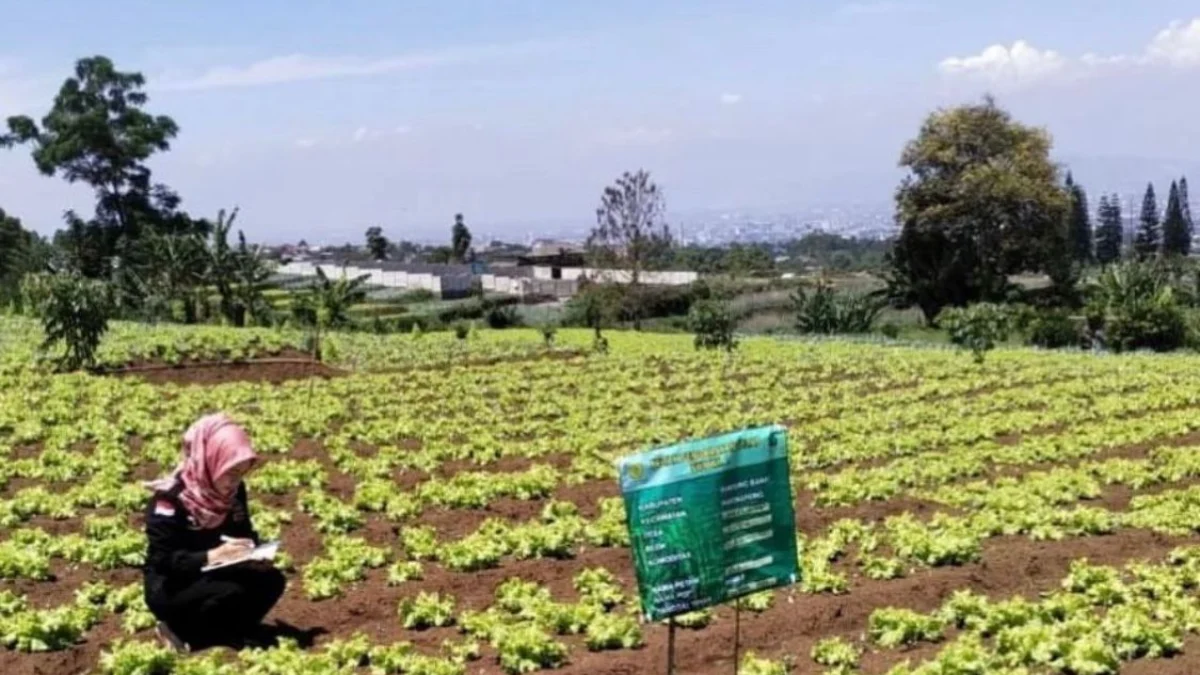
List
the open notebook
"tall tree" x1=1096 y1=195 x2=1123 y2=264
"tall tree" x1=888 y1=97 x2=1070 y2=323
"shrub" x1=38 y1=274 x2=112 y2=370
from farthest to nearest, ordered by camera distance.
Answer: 1. "tall tree" x1=1096 y1=195 x2=1123 y2=264
2. "tall tree" x1=888 y1=97 x2=1070 y2=323
3. "shrub" x1=38 y1=274 x2=112 y2=370
4. the open notebook

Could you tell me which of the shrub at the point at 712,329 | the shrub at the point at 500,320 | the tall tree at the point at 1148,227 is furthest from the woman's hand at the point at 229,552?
the tall tree at the point at 1148,227

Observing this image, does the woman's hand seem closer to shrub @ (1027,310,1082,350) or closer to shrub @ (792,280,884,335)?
shrub @ (1027,310,1082,350)

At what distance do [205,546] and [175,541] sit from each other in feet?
0.65

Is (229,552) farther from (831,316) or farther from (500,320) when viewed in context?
(500,320)

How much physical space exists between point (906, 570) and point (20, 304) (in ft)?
167

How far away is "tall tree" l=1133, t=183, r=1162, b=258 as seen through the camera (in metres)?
115

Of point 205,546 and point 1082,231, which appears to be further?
point 1082,231

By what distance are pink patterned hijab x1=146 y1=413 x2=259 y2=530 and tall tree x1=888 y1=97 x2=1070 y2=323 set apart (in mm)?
56075

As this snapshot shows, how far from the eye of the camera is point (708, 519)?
6.29 metres

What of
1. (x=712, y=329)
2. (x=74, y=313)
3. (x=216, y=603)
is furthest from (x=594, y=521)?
(x=712, y=329)

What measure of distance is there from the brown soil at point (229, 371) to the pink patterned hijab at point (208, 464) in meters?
20.5

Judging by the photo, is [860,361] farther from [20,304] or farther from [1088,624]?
[20,304]

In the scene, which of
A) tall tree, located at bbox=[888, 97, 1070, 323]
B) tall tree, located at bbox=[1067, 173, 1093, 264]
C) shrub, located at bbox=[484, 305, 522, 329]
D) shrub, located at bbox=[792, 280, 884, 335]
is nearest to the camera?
shrub, located at bbox=[792, 280, 884, 335]

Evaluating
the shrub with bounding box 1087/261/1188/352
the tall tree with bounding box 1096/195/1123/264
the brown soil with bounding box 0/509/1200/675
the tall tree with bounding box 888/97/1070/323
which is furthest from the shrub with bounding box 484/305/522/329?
the tall tree with bounding box 1096/195/1123/264
